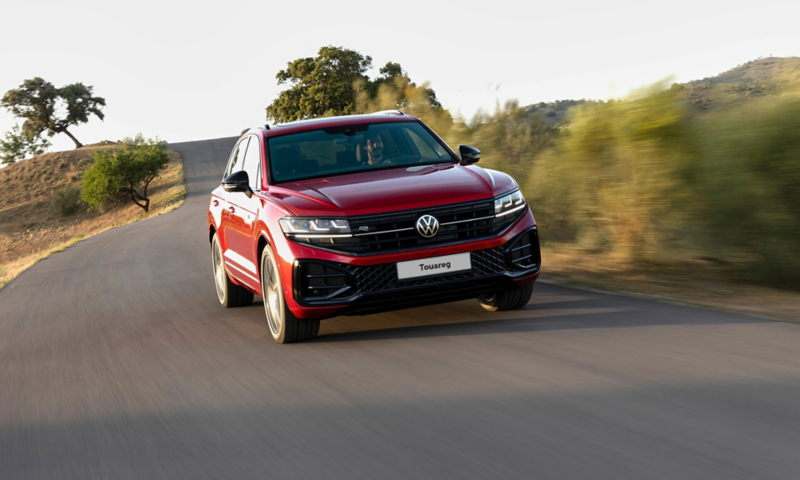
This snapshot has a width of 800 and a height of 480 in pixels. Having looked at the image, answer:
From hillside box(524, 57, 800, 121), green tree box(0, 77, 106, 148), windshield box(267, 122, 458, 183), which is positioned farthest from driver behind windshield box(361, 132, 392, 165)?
green tree box(0, 77, 106, 148)

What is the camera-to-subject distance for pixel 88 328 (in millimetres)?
8758

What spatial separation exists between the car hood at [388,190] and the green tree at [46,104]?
318ft

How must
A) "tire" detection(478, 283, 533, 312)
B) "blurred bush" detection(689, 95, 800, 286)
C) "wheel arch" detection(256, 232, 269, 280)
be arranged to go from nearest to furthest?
"wheel arch" detection(256, 232, 269, 280)
"tire" detection(478, 283, 533, 312)
"blurred bush" detection(689, 95, 800, 286)

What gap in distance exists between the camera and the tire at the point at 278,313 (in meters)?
6.43

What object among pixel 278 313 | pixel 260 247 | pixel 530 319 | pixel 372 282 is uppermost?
pixel 260 247

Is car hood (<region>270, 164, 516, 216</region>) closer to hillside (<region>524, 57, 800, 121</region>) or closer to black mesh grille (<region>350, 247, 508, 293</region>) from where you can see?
black mesh grille (<region>350, 247, 508, 293</region>)

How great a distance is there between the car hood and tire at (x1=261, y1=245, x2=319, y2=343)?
53 cm

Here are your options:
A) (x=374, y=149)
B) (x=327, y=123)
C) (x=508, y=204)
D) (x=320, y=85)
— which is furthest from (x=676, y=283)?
(x=320, y=85)

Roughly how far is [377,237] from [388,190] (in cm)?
46

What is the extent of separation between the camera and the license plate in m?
6.07

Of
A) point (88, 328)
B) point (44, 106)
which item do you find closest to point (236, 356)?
point (88, 328)

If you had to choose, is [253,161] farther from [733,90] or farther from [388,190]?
[733,90]

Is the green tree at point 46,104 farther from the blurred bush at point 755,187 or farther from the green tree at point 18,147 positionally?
the blurred bush at point 755,187

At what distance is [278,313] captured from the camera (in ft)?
21.9
